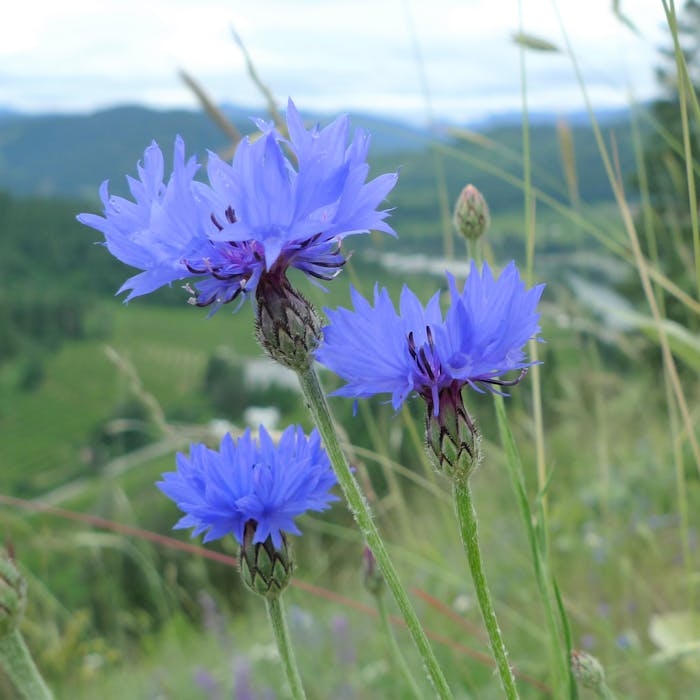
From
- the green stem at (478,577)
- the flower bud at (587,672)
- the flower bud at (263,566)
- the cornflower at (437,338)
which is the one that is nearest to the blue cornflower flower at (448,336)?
the cornflower at (437,338)

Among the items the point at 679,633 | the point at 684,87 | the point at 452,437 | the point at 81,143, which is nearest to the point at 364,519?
the point at 452,437

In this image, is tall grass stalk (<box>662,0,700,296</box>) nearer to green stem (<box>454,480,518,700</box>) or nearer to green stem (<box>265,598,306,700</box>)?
green stem (<box>454,480,518,700</box>)

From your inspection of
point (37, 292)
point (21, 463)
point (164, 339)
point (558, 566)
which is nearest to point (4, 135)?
point (37, 292)

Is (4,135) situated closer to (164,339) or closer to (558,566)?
(164,339)

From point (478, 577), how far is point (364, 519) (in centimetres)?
13

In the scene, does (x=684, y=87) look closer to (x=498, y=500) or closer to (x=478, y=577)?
(x=478, y=577)

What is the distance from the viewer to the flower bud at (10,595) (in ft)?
2.79

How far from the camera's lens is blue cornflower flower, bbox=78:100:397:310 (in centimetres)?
67

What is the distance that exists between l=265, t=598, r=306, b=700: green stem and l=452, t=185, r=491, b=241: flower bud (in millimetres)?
614

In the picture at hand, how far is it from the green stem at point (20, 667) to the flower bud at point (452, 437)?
0.49 metres

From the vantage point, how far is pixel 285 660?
81 centimetres

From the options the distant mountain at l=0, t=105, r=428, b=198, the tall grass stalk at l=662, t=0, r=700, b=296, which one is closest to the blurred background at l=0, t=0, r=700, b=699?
the tall grass stalk at l=662, t=0, r=700, b=296

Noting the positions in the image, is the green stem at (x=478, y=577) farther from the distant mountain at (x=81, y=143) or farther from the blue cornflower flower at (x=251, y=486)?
Answer: the distant mountain at (x=81, y=143)

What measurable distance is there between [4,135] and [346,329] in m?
183
